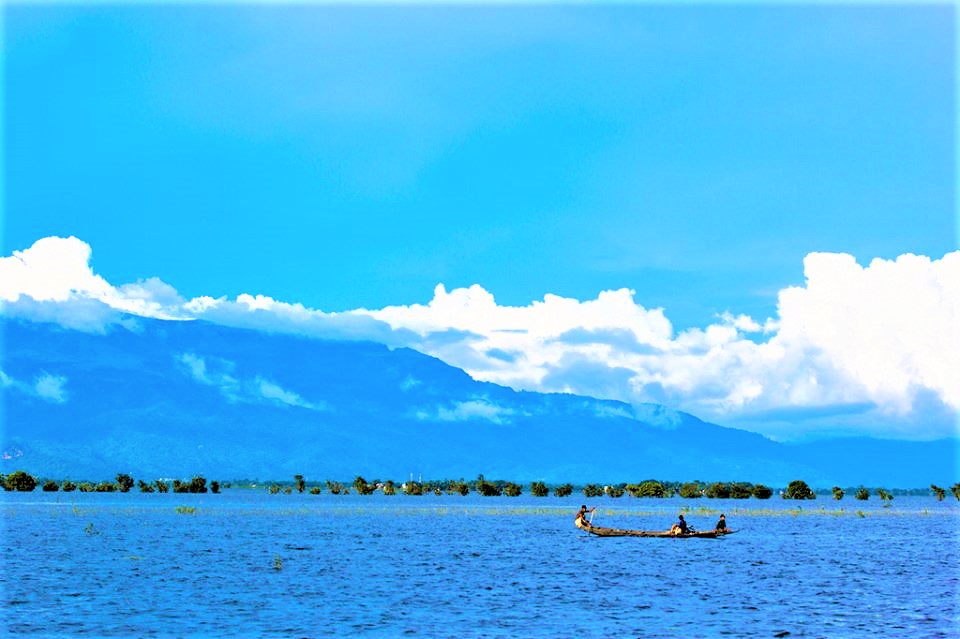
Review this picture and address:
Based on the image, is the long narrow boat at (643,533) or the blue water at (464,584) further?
the long narrow boat at (643,533)

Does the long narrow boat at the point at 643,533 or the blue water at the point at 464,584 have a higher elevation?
the long narrow boat at the point at 643,533

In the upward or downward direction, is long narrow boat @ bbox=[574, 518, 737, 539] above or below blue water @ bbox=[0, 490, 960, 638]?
above

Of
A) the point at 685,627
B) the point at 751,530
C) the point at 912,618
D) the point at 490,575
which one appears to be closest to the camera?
the point at 685,627

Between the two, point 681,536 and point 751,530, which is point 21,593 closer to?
point 681,536

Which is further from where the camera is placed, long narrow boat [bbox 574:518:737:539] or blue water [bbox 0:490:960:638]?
long narrow boat [bbox 574:518:737:539]

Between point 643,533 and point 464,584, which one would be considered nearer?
point 464,584

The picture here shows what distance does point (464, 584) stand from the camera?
226 ft

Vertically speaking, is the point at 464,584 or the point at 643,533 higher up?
the point at 643,533

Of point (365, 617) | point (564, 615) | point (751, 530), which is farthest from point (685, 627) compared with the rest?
point (751, 530)

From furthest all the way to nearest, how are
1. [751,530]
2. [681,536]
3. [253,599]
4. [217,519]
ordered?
1. [217,519]
2. [751,530]
3. [681,536]
4. [253,599]

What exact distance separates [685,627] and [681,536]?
193ft

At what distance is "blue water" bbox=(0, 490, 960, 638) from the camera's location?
52188 millimetres

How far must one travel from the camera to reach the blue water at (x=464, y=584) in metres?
52.2

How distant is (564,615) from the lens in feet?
183
